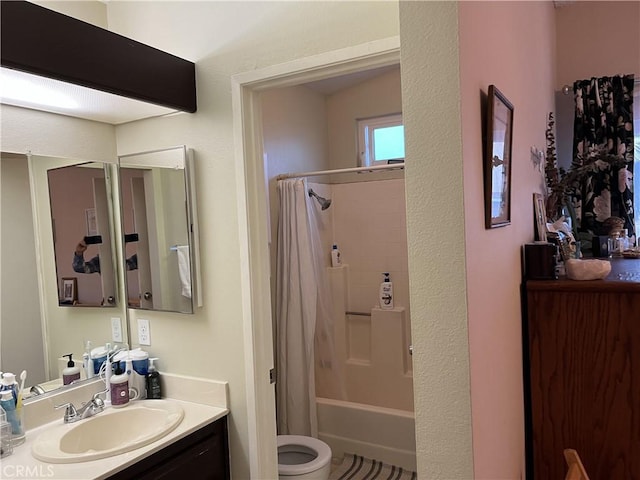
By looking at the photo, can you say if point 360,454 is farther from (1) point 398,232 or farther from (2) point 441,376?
(2) point 441,376

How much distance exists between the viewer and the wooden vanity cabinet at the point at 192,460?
1.57 m

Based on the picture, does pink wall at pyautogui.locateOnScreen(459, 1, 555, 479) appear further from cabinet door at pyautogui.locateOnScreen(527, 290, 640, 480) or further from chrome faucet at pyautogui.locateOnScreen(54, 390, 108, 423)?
chrome faucet at pyautogui.locateOnScreen(54, 390, 108, 423)

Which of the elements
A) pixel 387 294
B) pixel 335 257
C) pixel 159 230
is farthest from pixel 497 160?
pixel 335 257

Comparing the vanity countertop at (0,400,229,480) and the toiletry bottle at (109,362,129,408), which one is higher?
the toiletry bottle at (109,362,129,408)

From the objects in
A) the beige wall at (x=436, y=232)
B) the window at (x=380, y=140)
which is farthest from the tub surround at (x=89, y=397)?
the window at (x=380, y=140)

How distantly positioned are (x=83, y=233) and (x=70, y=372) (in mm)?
576

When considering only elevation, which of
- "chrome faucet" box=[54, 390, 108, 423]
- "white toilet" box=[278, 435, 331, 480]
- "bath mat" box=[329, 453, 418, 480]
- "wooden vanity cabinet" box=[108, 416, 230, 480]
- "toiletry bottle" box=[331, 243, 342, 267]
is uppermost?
"toiletry bottle" box=[331, 243, 342, 267]

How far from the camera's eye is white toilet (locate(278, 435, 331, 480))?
2.26 meters

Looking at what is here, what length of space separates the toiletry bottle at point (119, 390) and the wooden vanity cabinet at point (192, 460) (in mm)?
368

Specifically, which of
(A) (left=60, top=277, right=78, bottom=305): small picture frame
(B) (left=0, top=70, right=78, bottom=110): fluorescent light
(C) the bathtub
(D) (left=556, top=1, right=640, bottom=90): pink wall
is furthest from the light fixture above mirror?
(D) (left=556, top=1, right=640, bottom=90): pink wall

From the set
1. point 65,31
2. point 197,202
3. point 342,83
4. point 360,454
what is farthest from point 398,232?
point 65,31

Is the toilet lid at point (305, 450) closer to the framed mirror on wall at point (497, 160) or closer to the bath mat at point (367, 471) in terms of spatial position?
the bath mat at point (367, 471)

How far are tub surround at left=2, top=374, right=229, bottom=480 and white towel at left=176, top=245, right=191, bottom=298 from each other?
0.38 meters

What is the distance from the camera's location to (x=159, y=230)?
6.66 ft
